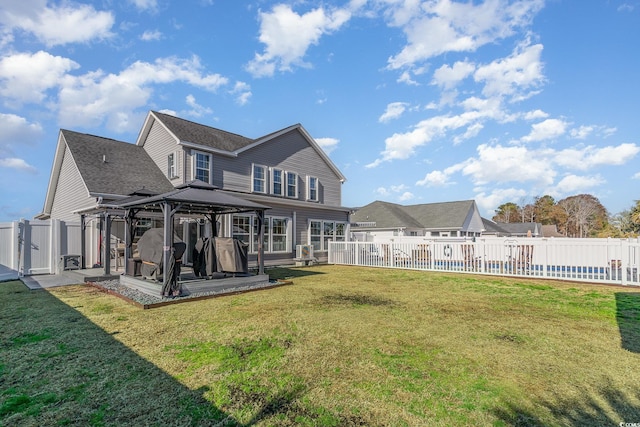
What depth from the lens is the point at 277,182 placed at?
17.0 metres

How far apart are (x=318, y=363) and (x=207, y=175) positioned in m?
12.4

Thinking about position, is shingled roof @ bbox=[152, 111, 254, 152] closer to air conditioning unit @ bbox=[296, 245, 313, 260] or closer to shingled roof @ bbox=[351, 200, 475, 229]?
air conditioning unit @ bbox=[296, 245, 313, 260]

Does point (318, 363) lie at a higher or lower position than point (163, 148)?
lower

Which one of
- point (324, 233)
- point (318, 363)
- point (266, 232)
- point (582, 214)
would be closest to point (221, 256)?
point (318, 363)

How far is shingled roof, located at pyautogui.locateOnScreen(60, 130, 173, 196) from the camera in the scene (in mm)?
12438

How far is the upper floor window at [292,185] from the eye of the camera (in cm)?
1762

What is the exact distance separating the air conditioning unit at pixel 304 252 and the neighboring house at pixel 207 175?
0.33 meters

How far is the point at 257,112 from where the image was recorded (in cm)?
1816

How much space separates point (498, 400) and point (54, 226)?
14.3m

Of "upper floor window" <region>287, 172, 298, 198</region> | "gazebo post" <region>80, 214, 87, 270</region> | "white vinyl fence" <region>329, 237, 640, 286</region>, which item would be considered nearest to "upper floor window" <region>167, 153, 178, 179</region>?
"gazebo post" <region>80, 214, 87, 270</region>

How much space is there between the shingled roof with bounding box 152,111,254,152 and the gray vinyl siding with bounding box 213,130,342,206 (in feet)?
2.49

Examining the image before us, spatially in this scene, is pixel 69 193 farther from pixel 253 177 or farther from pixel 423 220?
pixel 423 220

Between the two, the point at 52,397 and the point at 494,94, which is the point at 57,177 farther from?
the point at 494,94

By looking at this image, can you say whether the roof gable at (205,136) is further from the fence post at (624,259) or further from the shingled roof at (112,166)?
the fence post at (624,259)
